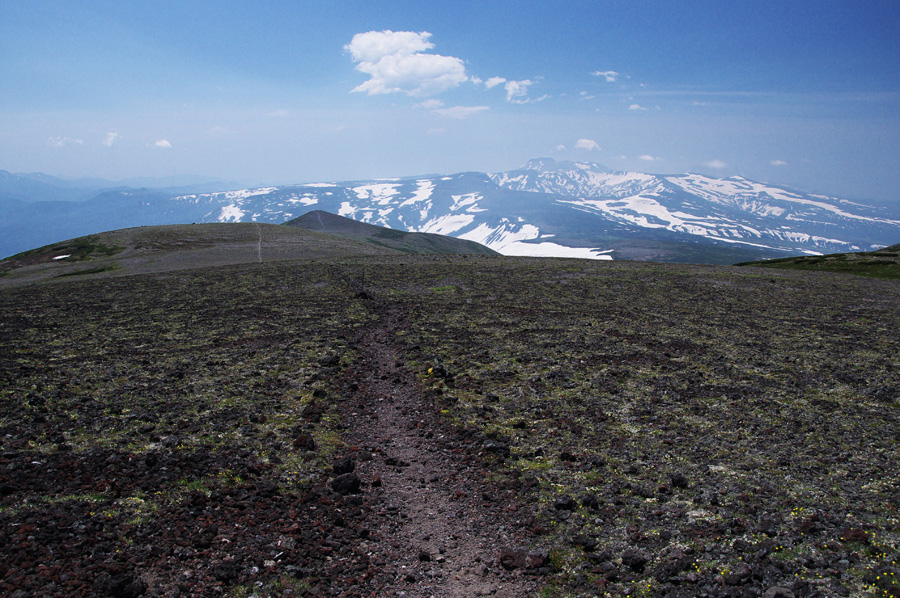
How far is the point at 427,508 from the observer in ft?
35.5

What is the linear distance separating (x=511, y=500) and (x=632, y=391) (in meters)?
8.07

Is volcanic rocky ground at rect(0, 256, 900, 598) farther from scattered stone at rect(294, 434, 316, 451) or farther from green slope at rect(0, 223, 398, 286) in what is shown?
green slope at rect(0, 223, 398, 286)

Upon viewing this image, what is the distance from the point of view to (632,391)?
16984mm

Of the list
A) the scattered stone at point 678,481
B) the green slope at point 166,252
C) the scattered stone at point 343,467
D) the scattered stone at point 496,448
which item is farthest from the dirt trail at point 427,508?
the green slope at point 166,252

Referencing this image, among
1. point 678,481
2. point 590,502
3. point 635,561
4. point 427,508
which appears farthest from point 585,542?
point 427,508

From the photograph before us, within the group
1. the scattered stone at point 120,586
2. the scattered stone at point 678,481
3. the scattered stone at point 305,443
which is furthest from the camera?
the scattered stone at point 305,443

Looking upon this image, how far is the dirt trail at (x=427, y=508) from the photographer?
8.66 metres

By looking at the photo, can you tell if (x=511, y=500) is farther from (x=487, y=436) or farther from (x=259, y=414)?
(x=259, y=414)

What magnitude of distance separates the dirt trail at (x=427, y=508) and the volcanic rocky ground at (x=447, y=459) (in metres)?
0.05

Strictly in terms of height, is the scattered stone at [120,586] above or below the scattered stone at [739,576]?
below

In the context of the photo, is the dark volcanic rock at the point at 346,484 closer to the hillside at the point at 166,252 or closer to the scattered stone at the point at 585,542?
the scattered stone at the point at 585,542

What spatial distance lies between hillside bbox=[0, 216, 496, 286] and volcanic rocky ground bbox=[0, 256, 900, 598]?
150 feet

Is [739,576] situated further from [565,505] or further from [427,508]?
[427,508]

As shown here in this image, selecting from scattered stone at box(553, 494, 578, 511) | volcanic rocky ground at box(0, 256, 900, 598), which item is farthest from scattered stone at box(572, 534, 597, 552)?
scattered stone at box(553, 494, 578, 511)
